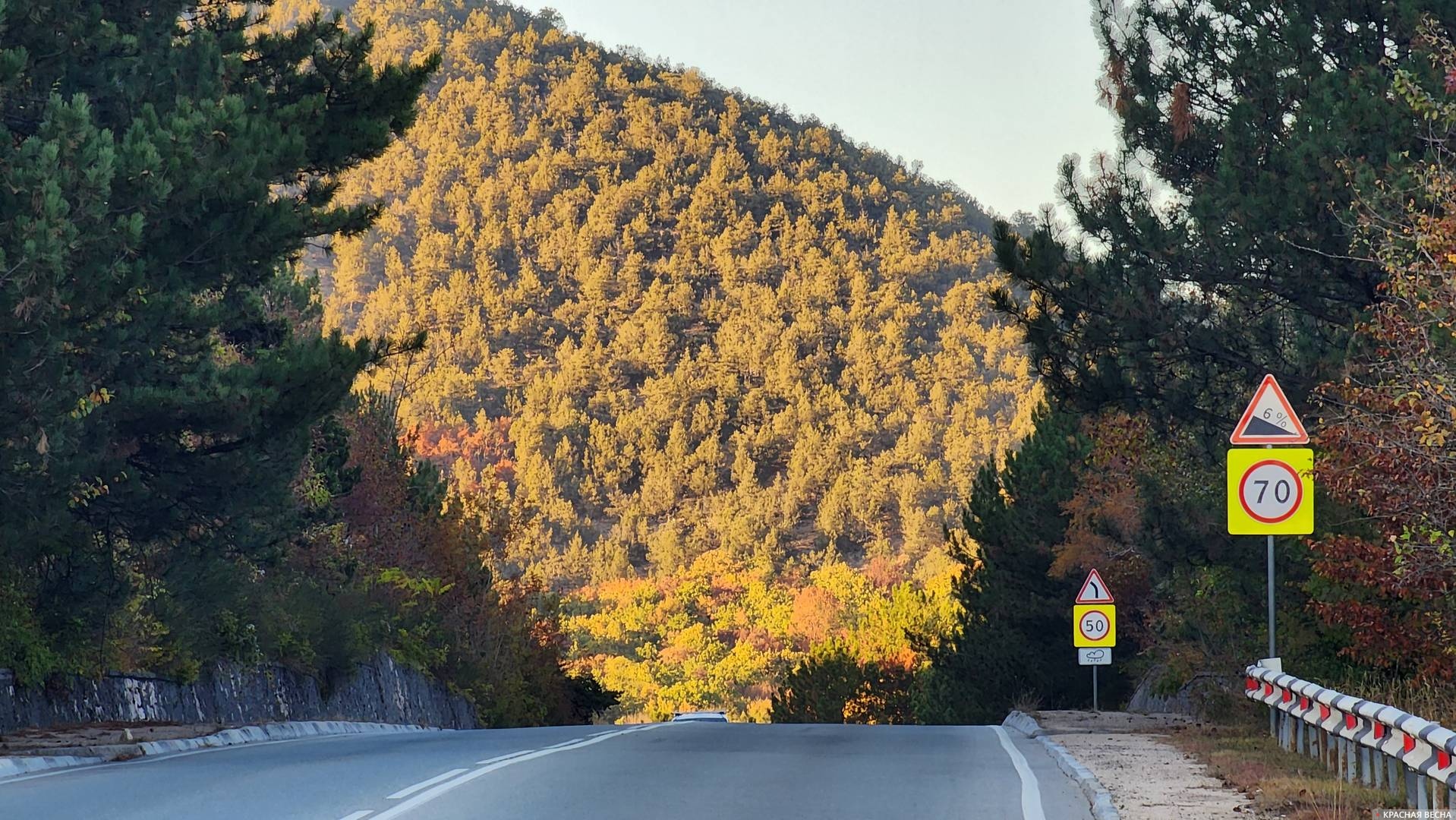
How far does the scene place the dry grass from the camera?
11672 millimetres

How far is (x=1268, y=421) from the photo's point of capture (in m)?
16.9

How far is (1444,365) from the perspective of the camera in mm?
16531

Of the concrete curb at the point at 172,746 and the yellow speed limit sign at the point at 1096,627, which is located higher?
the yellow speed limit sign at the point at 1096,627

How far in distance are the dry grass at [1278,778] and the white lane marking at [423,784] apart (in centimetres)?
563

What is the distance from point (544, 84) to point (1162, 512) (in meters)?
173

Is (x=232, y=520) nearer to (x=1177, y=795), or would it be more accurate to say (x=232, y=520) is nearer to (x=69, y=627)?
(x=69, y=627)

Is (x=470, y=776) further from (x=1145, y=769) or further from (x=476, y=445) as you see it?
Result: (x=476, y=445)

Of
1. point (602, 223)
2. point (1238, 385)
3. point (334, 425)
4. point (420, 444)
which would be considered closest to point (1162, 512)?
point (1238, 385)

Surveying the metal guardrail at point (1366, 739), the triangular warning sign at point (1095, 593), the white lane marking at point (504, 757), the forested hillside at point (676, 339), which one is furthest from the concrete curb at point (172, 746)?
the forested hillside at point (676, 339)

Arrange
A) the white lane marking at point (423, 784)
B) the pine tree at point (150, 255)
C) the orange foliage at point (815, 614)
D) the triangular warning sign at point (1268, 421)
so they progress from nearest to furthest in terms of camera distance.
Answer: the white lane marking at point (423, 784) < the triangular warning sign at point (1268, 421) < the pine tree at point (150, 255) < the orange foliage at point (815, 614)

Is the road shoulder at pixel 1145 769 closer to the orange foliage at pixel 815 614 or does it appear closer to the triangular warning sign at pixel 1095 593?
the triangular warning sign at pixel 1095 593

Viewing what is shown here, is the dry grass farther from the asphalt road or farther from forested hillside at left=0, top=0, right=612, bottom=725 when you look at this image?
forested hillside at left=0, top=0, right=612, bottom=725

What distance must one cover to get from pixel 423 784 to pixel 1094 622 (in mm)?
18579

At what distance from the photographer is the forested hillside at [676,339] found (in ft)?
451
